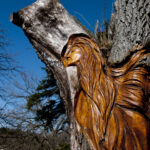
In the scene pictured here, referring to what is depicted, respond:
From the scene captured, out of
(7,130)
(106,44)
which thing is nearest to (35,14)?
(106,44)

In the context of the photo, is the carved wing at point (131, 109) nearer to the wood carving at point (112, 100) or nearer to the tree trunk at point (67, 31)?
the wood carving at point (112, 100)

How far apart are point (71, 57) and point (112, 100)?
485 mm

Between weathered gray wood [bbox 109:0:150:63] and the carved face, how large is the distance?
0.89 feet

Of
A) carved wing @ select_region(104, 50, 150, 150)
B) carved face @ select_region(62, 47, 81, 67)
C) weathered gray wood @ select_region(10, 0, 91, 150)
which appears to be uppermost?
weathered gray wood @ select_region(10, 0, 91, 150)

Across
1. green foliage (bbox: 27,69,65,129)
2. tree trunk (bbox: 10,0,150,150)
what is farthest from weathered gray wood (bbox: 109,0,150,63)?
green foliage (bbox: 27,69,65,129)

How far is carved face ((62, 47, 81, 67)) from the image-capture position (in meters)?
1.18

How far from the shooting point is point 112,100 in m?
0.96

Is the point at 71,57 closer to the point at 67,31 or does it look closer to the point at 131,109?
the point at 67,31

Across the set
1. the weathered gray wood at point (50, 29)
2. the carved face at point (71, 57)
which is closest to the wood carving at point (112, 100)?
the carved face at point (71, 57)

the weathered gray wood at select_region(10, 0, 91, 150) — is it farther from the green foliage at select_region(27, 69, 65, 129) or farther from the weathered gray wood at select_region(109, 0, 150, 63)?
the green foliage at select_region(27, 69, 65, 129)

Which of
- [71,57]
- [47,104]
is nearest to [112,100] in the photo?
[71,57]

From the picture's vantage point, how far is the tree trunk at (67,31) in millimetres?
1056

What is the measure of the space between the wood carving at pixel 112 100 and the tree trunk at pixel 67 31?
8cm

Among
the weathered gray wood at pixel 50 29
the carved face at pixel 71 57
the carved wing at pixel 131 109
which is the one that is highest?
the weathered gray wood at pixel 50 29
